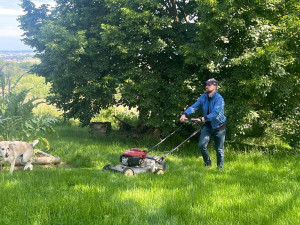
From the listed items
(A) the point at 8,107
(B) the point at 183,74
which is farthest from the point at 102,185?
(B) the point at 183,74

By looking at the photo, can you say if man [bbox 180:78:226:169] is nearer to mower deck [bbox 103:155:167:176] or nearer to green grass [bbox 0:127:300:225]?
green grass [bbox 0:127:300:225]

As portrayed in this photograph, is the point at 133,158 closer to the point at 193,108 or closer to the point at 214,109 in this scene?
the point at 193,108

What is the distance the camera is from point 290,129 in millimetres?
11914

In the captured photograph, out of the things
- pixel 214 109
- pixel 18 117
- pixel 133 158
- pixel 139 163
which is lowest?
pixel 139 163

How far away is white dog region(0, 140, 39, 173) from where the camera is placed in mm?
6473

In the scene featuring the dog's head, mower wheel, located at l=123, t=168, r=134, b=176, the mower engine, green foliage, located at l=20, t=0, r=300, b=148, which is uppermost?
green foliage, located at l=20, t=0, r=300, b=148

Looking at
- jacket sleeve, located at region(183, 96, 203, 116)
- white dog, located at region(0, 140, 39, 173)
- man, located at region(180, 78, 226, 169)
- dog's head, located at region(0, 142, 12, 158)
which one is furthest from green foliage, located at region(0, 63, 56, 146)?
man, located at region(180, 78, 226, 169)

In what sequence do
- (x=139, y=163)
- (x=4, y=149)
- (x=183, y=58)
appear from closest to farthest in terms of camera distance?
(x=4, y=149), (x=139, y=163), (x=183, y=58)

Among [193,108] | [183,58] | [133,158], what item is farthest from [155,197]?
[183,58]

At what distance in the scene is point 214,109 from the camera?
6887mm

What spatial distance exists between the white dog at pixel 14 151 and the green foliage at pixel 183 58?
461 centimetres

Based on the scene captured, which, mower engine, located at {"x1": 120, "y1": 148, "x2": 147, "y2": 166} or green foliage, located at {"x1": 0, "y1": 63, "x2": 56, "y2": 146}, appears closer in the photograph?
mower engine, located at {"x1": 120, "y1": 148, "x2": 147, "y2": 166}

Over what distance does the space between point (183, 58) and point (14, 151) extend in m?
7.06

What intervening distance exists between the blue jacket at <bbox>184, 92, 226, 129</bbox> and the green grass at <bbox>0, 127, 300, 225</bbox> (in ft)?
4.01
